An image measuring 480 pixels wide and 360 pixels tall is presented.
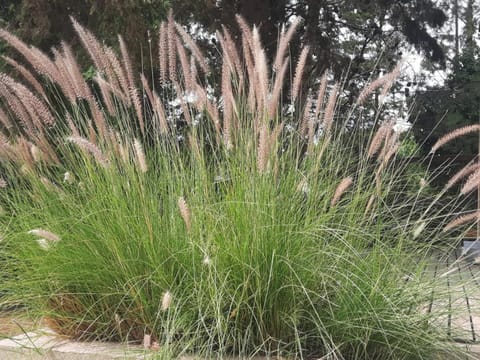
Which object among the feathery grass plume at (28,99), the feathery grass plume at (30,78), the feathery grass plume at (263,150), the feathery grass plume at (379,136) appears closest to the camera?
the feathery grass plume at (263,150)

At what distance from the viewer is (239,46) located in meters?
6.51

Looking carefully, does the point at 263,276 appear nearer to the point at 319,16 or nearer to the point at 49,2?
the point at 49,2

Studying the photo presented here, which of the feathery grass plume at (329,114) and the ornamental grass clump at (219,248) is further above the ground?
the feathery grass plume at (329,114)

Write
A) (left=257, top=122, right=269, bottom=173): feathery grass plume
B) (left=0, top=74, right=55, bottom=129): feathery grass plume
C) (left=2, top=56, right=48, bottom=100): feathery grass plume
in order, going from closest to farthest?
(left=257, top=122, right=269, bottom=173): feathery grass plume, (left=0, top=74, right=55, bottom=129): feathery grass plume, (left=2, top=56, right=48, bottom=100): feathery grass plume

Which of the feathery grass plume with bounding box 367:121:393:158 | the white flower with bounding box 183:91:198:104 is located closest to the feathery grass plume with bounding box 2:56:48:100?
the white flower with bounding box 183:91:198:104

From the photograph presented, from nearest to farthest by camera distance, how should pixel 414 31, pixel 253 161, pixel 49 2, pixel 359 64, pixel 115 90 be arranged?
pixel 253 161 < pixel 115 90 < pixel 49 2 < pixel 414 31 < pixel 359 64

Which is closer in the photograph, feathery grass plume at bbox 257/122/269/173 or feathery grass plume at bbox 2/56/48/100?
feathery grass plume at bbox 257/122/269/173

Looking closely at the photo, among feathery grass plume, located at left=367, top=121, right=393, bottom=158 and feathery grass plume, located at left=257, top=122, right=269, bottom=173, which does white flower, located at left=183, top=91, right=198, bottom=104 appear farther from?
feathery grass plume, located at left=367, top=121, right=393, bottom=158

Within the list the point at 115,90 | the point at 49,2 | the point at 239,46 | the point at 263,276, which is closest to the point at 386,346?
the point at 263,276

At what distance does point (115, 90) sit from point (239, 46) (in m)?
4.35

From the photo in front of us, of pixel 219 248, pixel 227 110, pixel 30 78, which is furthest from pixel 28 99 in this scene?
pixel 219 248

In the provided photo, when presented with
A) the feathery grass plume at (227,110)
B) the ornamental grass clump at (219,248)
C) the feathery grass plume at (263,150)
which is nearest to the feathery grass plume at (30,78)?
the ornamental grass clump at (219,248)

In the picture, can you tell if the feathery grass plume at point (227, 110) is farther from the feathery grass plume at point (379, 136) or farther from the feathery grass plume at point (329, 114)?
the feathery grass plume at point (379, 136)

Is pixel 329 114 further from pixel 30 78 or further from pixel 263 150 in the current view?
pixel 30 78
